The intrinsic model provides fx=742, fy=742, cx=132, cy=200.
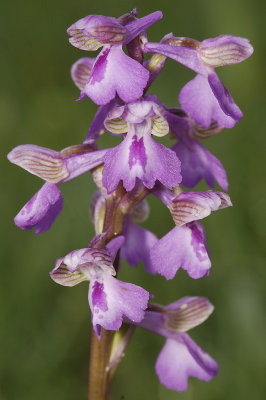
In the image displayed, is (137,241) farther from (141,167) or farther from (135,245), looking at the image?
(141,167)

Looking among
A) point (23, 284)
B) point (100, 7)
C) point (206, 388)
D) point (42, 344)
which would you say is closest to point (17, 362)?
point (42, 344)

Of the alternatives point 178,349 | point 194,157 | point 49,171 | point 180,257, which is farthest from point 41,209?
point 178,349

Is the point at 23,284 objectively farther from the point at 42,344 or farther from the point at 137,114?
the point at 137,114

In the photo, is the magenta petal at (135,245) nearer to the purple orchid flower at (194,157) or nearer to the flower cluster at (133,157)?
the flower cluster at (133,157)

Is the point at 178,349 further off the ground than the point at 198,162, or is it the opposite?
the point at 198,162

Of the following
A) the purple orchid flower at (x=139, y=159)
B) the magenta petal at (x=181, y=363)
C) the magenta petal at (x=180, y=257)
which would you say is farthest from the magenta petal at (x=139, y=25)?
the magenta petal at (x=181, y=363)

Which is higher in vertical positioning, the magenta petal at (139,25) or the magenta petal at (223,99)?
the magenta petal at (139,25)
